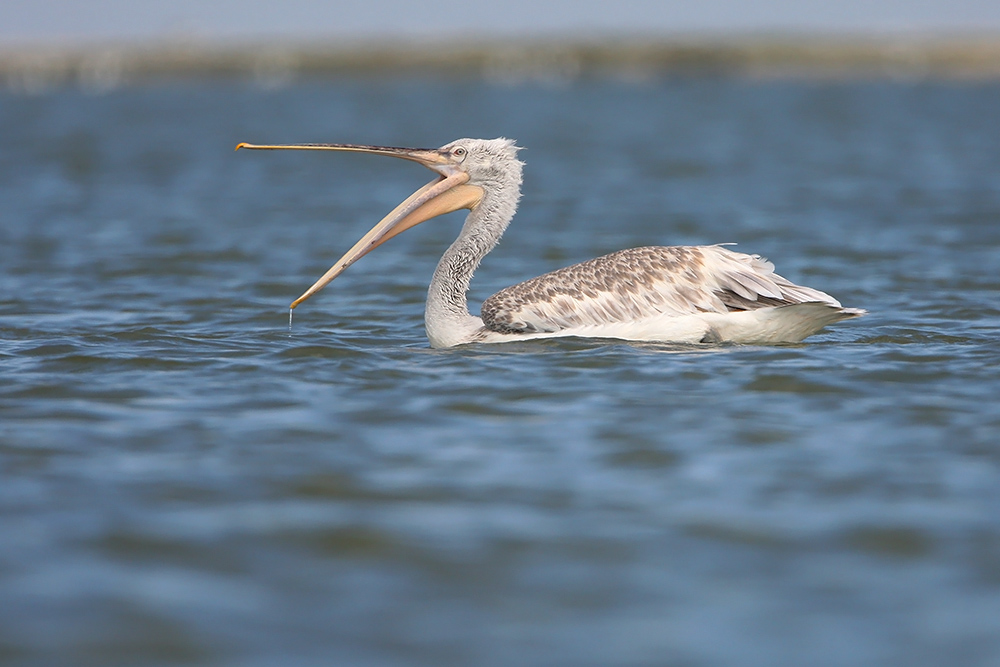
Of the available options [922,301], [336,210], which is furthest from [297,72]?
[922,301]

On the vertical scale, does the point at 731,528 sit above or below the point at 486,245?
below

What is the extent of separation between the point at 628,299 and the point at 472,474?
269 centimetres

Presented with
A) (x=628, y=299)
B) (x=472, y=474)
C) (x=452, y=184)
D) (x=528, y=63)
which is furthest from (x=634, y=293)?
(x=528, y=63)

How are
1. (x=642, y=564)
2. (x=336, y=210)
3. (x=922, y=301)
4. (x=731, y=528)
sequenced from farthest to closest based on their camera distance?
1. (x=336, y=210)
2. (x=922, y=301)
3. (x=731, y=528)
4. (x=642, y=564)

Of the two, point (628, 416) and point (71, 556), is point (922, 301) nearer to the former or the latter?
point (628, 416)

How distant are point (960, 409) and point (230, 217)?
10890 millimetres

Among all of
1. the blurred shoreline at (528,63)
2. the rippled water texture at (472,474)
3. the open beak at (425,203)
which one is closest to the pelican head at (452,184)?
the open beak at (425,203)

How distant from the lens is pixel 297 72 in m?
98.7

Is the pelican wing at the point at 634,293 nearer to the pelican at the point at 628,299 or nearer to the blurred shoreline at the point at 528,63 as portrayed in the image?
the pelican at the point at 628,299

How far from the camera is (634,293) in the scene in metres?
7.17

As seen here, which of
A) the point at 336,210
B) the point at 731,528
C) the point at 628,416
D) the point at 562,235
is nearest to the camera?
the point at 731,528

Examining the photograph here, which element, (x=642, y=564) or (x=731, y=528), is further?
(x=731, y=528)

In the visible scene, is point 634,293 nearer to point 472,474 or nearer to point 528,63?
point 472,474

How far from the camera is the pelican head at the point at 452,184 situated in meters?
7.44
